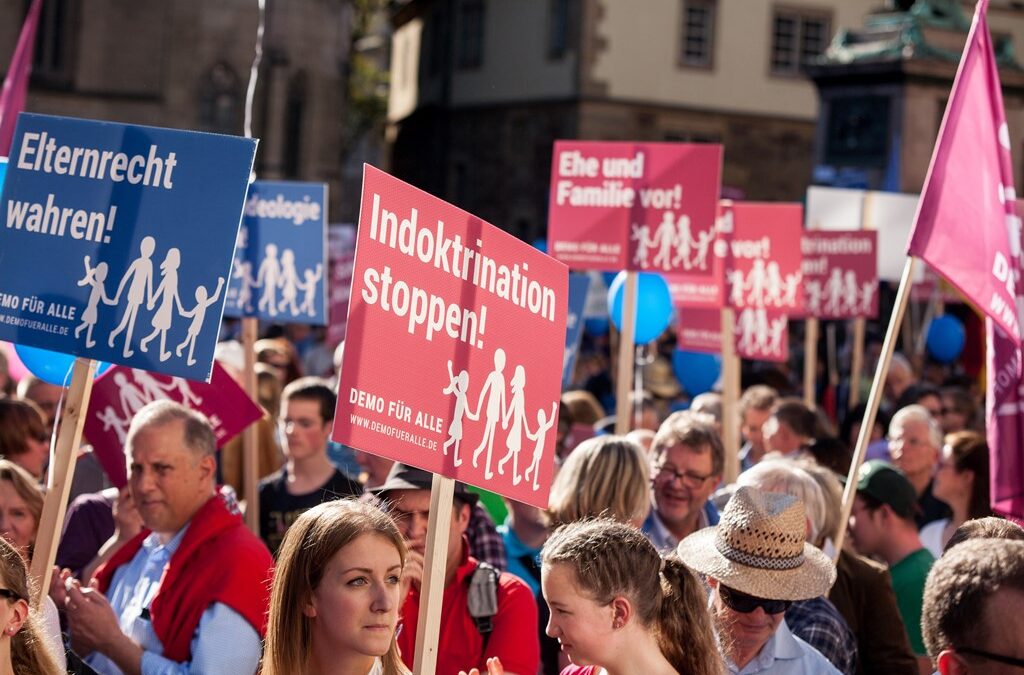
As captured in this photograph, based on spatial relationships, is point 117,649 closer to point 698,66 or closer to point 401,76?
point 698,66

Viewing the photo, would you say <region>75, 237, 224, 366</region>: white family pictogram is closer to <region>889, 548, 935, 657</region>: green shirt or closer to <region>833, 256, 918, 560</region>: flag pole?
<region>833, 256, 918, 560</region>: flag pole

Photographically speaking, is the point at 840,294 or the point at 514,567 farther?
the point at 840,294

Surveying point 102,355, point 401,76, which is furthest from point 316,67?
point 102,355

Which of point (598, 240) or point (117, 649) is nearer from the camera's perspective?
point (117, 649)

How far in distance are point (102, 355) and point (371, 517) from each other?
1.30 meters

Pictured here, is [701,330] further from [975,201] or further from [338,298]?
[975,201]

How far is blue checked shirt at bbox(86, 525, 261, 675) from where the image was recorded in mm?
5031

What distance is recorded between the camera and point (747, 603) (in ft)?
15.8

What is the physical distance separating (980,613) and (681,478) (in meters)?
3.27

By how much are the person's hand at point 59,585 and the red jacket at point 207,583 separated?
0.31 m

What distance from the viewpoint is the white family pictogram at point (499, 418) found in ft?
14.9

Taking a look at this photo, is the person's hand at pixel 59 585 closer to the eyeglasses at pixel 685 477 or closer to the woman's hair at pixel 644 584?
the woman's hair at pixel 644 584

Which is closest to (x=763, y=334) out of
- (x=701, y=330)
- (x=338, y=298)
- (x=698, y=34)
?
(x=701, y=330)

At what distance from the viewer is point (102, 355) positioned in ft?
17.1
